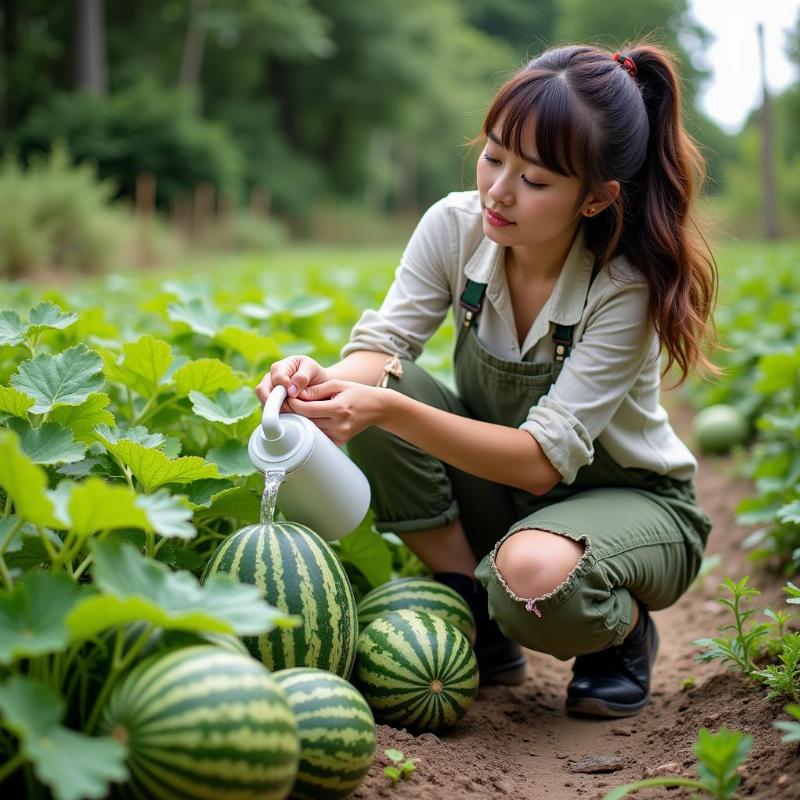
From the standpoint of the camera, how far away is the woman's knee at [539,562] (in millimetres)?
2170

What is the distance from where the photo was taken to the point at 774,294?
24.4 ft

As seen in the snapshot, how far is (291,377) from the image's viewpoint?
2.16 meters

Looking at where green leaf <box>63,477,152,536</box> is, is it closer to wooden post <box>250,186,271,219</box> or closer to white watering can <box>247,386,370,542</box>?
white watering can <box>247,386,370,542</box>

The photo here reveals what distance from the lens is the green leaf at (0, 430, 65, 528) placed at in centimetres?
135

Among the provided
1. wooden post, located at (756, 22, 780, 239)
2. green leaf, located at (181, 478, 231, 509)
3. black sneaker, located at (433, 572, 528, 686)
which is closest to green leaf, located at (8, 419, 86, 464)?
green leaf, located at (181, 478, 231, 509)

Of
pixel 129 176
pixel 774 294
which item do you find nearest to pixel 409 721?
pixel 774 294

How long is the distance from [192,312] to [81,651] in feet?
4.80

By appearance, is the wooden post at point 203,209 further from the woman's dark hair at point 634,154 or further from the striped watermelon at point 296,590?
the striped watermelon at point 296,590

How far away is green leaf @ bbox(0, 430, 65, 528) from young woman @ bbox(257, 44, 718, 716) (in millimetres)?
747

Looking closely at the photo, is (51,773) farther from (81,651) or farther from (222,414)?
(222,414)

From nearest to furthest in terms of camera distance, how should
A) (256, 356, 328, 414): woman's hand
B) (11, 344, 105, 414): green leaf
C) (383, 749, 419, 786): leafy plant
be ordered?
(383, 749, 419, 786): leafy plant, (11, 344, 105, 414): green leaf, (256, 356, 328, 414): woman's hand

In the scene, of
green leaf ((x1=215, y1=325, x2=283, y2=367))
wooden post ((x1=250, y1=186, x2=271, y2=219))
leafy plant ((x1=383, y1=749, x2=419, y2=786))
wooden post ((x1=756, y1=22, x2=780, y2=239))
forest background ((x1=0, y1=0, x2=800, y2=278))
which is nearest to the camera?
leafy plant ((x1=383, y1=749, x2=419, y2=786))

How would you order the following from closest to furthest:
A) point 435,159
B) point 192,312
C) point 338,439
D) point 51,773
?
point 51,773, point 338,439, point 192,312, point 435,159

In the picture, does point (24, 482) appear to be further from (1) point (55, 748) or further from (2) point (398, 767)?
(2) point (398, 767)
